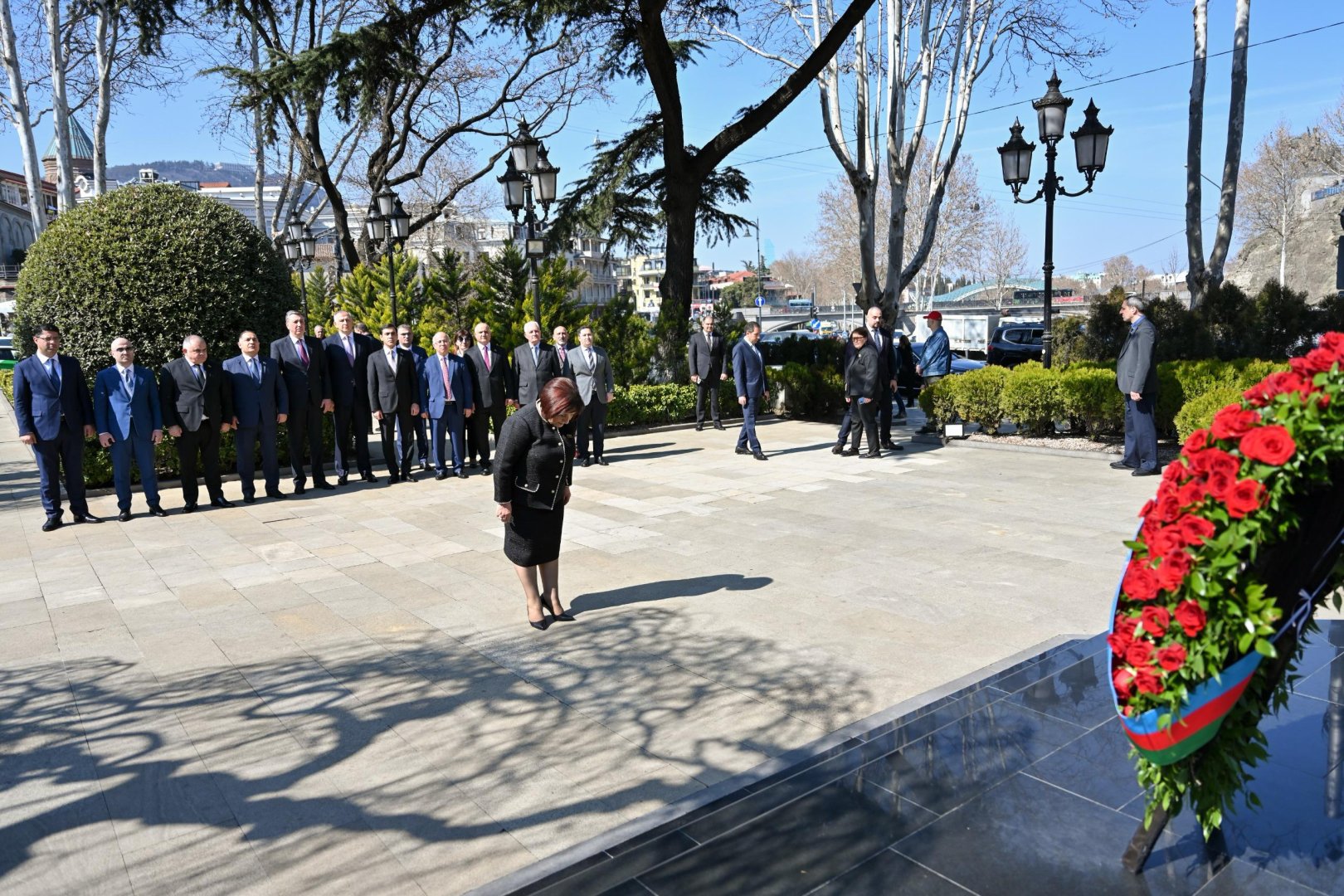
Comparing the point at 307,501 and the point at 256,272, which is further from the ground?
the point at 256,272

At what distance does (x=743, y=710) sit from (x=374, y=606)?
3045 mm

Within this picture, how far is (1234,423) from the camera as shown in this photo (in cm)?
283

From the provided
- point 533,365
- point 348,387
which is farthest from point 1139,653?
point 348,387

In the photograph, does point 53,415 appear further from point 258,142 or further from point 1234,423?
point 258,142

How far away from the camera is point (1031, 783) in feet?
12.3

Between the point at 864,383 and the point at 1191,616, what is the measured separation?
31.3 ft

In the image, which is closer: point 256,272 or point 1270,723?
point 1270,723

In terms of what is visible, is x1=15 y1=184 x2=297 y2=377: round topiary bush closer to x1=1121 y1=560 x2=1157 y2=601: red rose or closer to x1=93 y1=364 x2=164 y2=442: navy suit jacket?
x1=93 y1=364 x2=164 y2=442: navy suit jacket

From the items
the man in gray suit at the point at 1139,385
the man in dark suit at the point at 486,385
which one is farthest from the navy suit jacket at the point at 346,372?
the man in gray suit at the point at 1139,385

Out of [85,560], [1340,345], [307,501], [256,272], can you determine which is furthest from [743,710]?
[256,272]

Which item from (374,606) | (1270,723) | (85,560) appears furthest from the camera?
(85,560)

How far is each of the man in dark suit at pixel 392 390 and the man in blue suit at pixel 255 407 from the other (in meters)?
1.05

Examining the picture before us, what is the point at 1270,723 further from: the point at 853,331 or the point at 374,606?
the point at 853,331

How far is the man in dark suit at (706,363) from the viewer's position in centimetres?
1495
